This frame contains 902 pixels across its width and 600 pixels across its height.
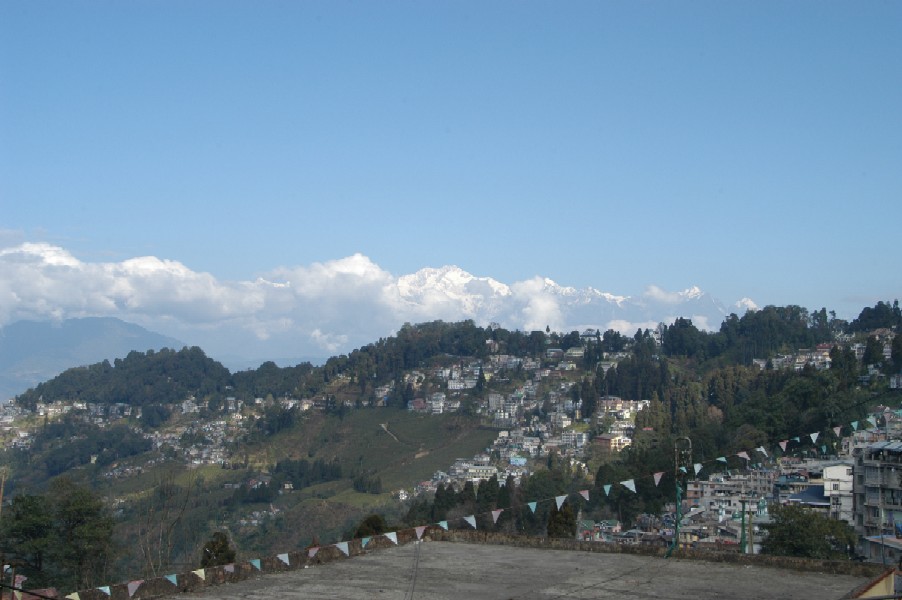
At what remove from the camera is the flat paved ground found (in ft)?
42.1

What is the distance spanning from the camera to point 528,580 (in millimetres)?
13891

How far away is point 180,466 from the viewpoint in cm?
9756

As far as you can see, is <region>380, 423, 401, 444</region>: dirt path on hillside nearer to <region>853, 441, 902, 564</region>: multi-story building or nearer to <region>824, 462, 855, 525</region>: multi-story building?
<region>824, 462, 855, 525</region>: multi-story building

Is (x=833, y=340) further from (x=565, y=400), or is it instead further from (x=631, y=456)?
(x=631, y=456)

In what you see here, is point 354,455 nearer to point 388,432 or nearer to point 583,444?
point 388,432

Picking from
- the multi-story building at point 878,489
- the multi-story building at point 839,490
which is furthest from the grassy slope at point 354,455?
the multi-story building at point 878,489

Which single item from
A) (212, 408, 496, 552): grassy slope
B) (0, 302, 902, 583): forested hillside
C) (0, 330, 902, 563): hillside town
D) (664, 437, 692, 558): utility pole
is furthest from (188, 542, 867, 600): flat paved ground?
(212, 408, 496, 552): grassy slope

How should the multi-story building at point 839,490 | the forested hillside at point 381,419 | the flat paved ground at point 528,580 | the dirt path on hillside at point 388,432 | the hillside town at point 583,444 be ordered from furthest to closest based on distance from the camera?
1. the dirt path on hillside at point 388,432
2. the forested hillside at point 381,419
3. the multi-story building at point 839,490
4. the hillside town at point 583,444
5. the flat paved ground at point 528,580

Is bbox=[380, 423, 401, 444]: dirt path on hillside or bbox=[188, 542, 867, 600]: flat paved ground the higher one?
bbox=[380, 423, 401, 444]: dirt path on hillside

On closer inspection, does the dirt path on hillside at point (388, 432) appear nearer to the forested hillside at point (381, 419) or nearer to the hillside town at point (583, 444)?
the forested hillside at point (381, 419)

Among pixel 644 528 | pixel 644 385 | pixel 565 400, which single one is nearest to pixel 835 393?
pixel 644 528

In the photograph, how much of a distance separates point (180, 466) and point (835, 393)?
64909 millimetres

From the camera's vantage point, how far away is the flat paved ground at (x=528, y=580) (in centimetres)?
1283

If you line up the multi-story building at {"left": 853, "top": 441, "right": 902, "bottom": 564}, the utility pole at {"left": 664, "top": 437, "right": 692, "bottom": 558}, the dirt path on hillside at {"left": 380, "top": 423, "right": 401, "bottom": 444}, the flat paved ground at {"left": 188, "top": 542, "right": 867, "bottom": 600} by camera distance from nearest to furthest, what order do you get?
1. the flat paved ground at {"left": 188, "top": 542, "right": 867, "bottom": 600}
2. the utility pole at {"left": 664, "top": 437, "right": 692, "bottom": 558}
3. the multi-story building at {"left": 853, "top": 441, "right": 902, "bottom": 564}
4. the dirt path on hillside at {"left": 380, "top": 423, "right": 401, "bottom": 444}
